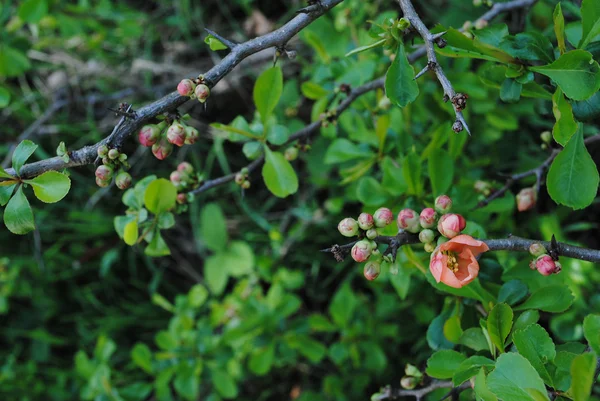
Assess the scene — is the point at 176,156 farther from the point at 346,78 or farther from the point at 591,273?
the point at 591,273

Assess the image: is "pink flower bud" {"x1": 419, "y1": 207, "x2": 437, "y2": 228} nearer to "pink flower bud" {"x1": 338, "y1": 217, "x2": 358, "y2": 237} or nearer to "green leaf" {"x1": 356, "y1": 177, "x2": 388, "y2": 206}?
"pink flower bud" {"x1": 338, "y1": 217, "x2": 358, "y2": 237}

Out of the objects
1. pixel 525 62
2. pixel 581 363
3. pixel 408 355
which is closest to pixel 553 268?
pixel 581 363

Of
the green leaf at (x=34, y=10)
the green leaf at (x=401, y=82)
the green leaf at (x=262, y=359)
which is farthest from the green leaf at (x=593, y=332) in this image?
the green leaf at (x=34, y=10)

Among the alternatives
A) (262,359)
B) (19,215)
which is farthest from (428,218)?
(262,359)

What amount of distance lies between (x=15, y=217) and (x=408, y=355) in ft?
6.40

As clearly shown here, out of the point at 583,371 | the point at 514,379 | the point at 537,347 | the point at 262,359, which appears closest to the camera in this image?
the point at 583,371

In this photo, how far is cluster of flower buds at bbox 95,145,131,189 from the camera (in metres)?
1.09

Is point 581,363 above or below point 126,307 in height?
above

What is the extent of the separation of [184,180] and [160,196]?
15 centimetres

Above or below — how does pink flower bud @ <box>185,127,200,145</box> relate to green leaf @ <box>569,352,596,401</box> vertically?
above

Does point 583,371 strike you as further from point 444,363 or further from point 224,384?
point 224,384

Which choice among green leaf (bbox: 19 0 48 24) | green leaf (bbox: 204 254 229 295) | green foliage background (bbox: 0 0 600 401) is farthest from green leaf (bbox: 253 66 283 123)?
green leaf (bbox: 19 0 48 24)

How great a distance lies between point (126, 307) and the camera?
2.92 meters

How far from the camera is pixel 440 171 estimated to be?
1.46 meters
